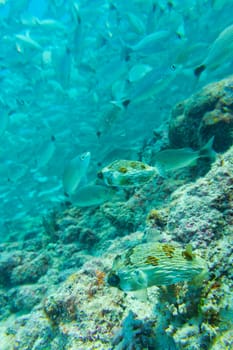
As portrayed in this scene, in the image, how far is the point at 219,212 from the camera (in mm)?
2797

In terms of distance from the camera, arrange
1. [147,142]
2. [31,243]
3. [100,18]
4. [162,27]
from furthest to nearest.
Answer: [100,18] < [162,27] < [31,243] < [147,142]

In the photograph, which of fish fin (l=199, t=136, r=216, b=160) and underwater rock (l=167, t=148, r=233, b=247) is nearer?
underwater rock (l=167, t=148, r=233, b=247)

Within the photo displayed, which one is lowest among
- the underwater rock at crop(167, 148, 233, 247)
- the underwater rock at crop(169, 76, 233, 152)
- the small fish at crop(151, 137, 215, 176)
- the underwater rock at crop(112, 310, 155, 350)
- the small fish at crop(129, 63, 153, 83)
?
the underwater rock at crop(112, 310, 155, 350)

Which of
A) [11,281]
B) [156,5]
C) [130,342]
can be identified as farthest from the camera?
[156,5]

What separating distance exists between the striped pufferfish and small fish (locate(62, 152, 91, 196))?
291cm

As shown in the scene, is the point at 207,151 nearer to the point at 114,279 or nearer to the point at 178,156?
the point at 178,156

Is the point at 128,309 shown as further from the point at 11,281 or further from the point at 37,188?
the point at 37,188

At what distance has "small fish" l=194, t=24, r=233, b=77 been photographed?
4523 mm

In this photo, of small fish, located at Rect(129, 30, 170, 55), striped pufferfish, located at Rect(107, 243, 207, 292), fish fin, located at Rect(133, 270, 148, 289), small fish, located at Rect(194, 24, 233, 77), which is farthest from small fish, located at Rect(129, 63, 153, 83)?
fish fin, located at Rect(133, 270, 148, 289)

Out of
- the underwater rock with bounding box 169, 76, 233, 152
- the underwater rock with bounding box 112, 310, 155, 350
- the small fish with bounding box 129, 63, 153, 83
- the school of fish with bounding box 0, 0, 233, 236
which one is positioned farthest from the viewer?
the school of fish with bounding box 0, 0, 233, 236

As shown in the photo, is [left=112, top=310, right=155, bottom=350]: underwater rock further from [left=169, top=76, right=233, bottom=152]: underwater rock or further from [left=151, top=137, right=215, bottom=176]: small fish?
[left=169, top=76, right=233, bottom=152]: underwater rock

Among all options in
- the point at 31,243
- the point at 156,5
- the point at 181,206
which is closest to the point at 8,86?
the point at 156,5

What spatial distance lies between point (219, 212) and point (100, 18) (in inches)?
802

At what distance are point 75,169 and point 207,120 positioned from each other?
2236mm
